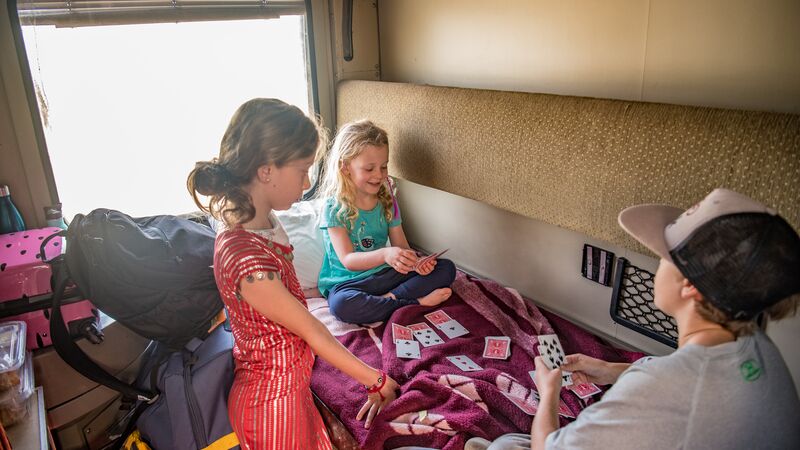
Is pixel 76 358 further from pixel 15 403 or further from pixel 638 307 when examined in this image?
pixel 638 307

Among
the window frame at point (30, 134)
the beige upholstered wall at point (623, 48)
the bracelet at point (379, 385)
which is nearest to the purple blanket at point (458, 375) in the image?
the bracelet at point (379, 385)

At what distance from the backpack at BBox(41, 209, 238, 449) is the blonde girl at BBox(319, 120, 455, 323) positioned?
2.25ft

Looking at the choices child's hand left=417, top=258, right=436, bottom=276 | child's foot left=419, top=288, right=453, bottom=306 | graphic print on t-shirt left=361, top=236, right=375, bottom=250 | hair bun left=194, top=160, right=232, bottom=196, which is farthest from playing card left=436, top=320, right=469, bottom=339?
hair bun left=194, top=160, right=232, bottom=196

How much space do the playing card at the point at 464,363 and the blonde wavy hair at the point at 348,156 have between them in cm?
83

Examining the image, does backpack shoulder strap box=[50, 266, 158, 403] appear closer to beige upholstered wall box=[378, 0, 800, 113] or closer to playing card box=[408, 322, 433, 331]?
playing card box=[408, 322, 433, 331]

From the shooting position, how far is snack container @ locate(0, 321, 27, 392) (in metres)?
1.61

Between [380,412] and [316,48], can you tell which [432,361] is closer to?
[380,412]

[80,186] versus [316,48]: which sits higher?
[316,48]

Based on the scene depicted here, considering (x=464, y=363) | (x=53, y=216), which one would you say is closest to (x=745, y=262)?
(x=464, y=363)

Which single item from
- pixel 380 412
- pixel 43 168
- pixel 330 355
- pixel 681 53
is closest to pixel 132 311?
pixel 330 355

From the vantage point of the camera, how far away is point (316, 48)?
312cm

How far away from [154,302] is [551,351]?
1.39 meters

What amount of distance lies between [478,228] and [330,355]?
1.45m

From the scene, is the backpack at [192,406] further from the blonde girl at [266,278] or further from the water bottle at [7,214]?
the water bottle at [7,214]
